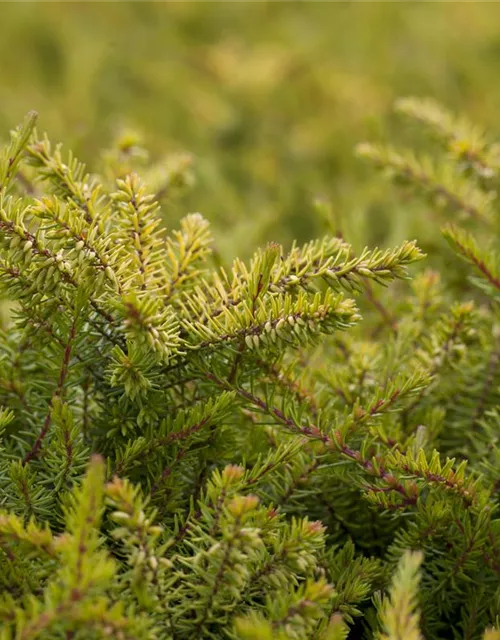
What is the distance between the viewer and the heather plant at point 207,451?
1.59ft

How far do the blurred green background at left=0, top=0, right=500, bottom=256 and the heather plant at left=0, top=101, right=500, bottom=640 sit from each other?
633 millimetres

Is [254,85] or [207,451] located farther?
[254,85]

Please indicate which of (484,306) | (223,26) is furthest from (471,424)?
(223,26)

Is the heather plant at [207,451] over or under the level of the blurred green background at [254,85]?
under

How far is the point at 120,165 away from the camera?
0.88m

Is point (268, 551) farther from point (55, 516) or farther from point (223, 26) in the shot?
point (223, 26)

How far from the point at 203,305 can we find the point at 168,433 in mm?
102

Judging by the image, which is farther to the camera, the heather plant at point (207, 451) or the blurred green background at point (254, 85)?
the blurred green background at point (254, 85)

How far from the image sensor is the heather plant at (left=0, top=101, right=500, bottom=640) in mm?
485

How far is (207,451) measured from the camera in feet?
2.04

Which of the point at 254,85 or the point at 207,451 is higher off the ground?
the point at 254,85

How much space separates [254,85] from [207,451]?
48.9 inches

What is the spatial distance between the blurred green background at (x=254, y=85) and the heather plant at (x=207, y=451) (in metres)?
0.63

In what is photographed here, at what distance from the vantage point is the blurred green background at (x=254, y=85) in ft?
5.20
